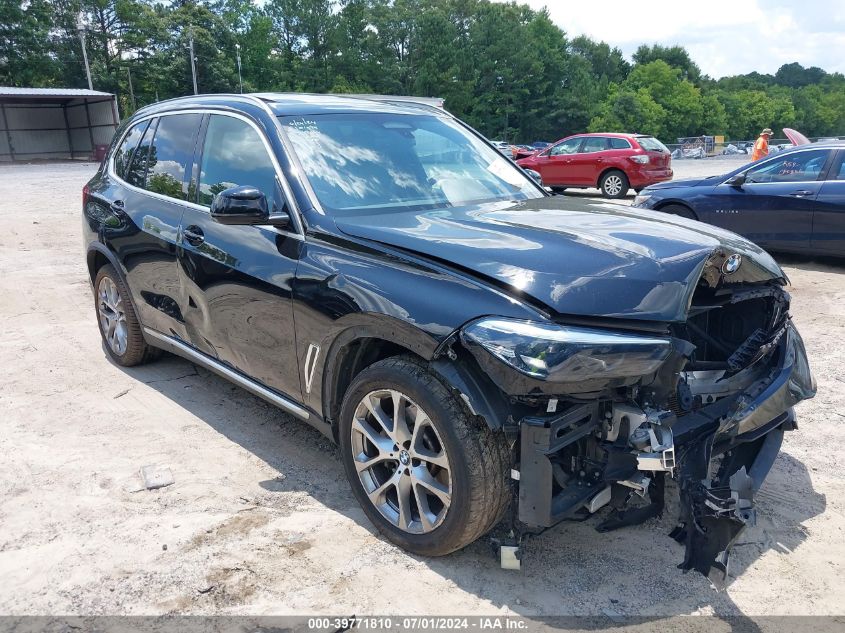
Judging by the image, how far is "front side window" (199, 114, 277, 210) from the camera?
3.58m

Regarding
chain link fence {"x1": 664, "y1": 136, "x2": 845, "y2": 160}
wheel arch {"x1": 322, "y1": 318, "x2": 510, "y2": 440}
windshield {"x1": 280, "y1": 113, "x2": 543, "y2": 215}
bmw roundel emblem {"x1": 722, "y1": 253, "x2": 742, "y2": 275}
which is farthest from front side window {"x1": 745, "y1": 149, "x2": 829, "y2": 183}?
chain link fence {"x1": 664, "y1": 136, "x2": 845, "y2": 160}

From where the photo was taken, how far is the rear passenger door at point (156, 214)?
4242mm

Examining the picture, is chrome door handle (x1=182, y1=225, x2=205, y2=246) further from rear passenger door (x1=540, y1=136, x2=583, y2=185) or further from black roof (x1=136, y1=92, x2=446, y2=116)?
rear passenger door (x1=540, y1=136, x2=583, y2=185)

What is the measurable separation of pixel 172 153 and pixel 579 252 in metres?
2.87

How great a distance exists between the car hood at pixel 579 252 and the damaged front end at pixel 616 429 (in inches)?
4.6

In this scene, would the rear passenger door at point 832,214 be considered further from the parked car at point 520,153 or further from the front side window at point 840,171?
the parked car at point 520,153

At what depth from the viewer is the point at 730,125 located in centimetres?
10619

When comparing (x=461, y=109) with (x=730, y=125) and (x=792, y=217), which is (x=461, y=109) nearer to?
(x=730, y=125)

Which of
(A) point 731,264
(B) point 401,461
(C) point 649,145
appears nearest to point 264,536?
(B) point 401,461

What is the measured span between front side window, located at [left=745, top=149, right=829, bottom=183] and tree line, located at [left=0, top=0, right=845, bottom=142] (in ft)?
188

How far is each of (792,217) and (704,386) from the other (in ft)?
21.9

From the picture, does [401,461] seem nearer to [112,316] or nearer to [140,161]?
[140,161]

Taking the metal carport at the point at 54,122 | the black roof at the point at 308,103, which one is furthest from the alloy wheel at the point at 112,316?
the metal carport at the point at 54,122

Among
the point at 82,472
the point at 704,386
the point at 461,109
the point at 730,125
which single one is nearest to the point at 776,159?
the point at 704,386
